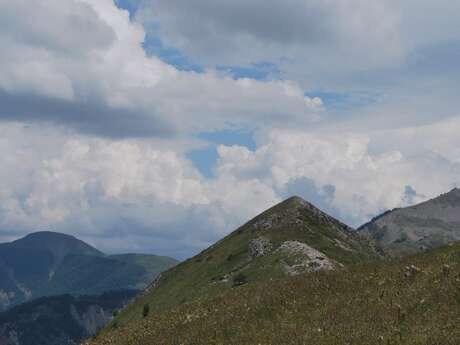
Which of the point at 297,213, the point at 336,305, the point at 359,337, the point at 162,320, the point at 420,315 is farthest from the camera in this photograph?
the point at 297,213

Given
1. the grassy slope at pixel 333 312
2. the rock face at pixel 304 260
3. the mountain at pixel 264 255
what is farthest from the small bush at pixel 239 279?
the grassy slope at pixel 333 312

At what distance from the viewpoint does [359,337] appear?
1697 cm

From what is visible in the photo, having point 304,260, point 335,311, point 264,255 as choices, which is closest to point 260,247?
point 264,255

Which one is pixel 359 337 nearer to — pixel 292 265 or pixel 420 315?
pixel 420 315

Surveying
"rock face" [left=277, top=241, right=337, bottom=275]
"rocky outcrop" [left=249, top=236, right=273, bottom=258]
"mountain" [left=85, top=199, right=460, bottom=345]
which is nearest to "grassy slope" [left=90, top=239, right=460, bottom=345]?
"mountain" [left=85, top=199, right=460, bottom=345]

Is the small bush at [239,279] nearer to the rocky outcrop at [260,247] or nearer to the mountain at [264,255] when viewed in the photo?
the mountain at [264,255]

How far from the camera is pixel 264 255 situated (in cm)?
7919

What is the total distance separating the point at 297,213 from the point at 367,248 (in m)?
13.2

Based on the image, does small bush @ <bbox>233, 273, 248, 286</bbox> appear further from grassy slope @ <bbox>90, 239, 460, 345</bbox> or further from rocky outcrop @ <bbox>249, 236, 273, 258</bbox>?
grassy slope @ <bbox>90, 239, 460, 345</bbox>

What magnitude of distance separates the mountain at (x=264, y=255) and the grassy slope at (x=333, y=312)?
39.6m

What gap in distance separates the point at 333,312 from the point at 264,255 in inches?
2327

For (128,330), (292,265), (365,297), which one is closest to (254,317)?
(365,297)

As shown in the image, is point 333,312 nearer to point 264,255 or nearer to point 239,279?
point 239,279

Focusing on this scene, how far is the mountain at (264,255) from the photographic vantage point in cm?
7014
